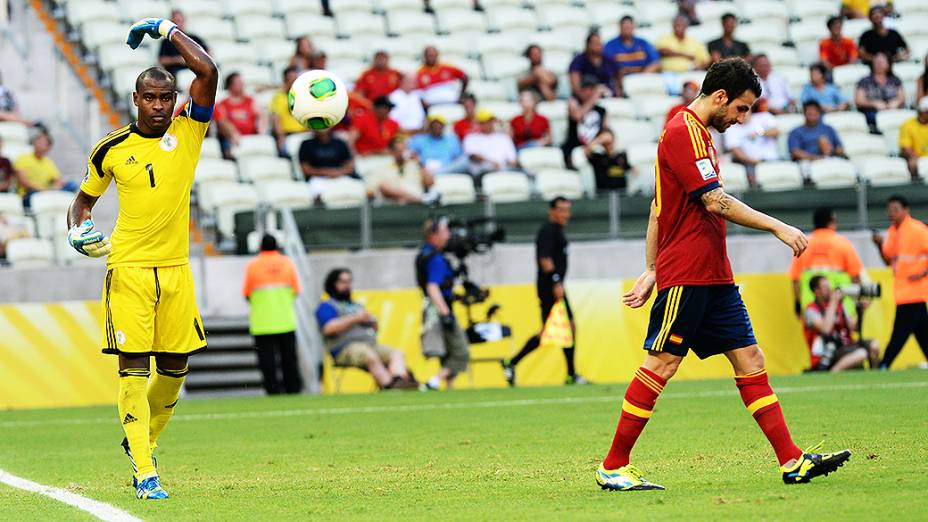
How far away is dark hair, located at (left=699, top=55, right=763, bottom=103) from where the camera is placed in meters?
7.66

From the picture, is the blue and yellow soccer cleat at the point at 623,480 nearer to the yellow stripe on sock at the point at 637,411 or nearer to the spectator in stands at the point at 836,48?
the yellow stripe on sock at the point at 637,411

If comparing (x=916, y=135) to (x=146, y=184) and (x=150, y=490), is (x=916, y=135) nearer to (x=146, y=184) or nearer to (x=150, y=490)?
(x=146, y=184)

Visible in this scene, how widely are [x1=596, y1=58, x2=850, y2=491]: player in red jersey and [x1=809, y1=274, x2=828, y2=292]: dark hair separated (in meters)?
11.6

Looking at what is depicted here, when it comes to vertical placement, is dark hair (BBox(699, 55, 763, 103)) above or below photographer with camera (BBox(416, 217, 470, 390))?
above

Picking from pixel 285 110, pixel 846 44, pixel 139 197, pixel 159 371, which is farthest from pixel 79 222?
pixel 846 44

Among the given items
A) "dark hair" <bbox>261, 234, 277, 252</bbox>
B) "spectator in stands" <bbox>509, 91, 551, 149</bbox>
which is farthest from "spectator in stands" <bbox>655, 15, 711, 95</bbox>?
"dark hair" <bbox>261, 234, 277, 252</bbox>

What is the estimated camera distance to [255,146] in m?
21.2

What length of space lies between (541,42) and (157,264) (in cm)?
1748

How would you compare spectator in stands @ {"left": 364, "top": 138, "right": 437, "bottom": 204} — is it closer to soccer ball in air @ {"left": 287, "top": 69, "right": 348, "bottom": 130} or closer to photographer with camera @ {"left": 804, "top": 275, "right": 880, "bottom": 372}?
photographer with camera @ {"left": 804, "top": 275, "right": 880, "bottom": 372}

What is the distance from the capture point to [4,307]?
18.4m

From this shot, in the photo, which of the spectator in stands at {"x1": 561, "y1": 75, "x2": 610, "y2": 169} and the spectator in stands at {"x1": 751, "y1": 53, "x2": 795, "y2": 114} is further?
the spectator in stands at {"x1": 751, "y1": 53, "x2": 795, "y2": 114}

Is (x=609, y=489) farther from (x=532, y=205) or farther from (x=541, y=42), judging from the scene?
(x=541, y=42)

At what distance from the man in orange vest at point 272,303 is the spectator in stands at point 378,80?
458 centimetres

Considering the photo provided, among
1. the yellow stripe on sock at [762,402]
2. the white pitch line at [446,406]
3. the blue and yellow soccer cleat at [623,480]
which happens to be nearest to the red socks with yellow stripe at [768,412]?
the yellow stripe on sock at [762,402]
